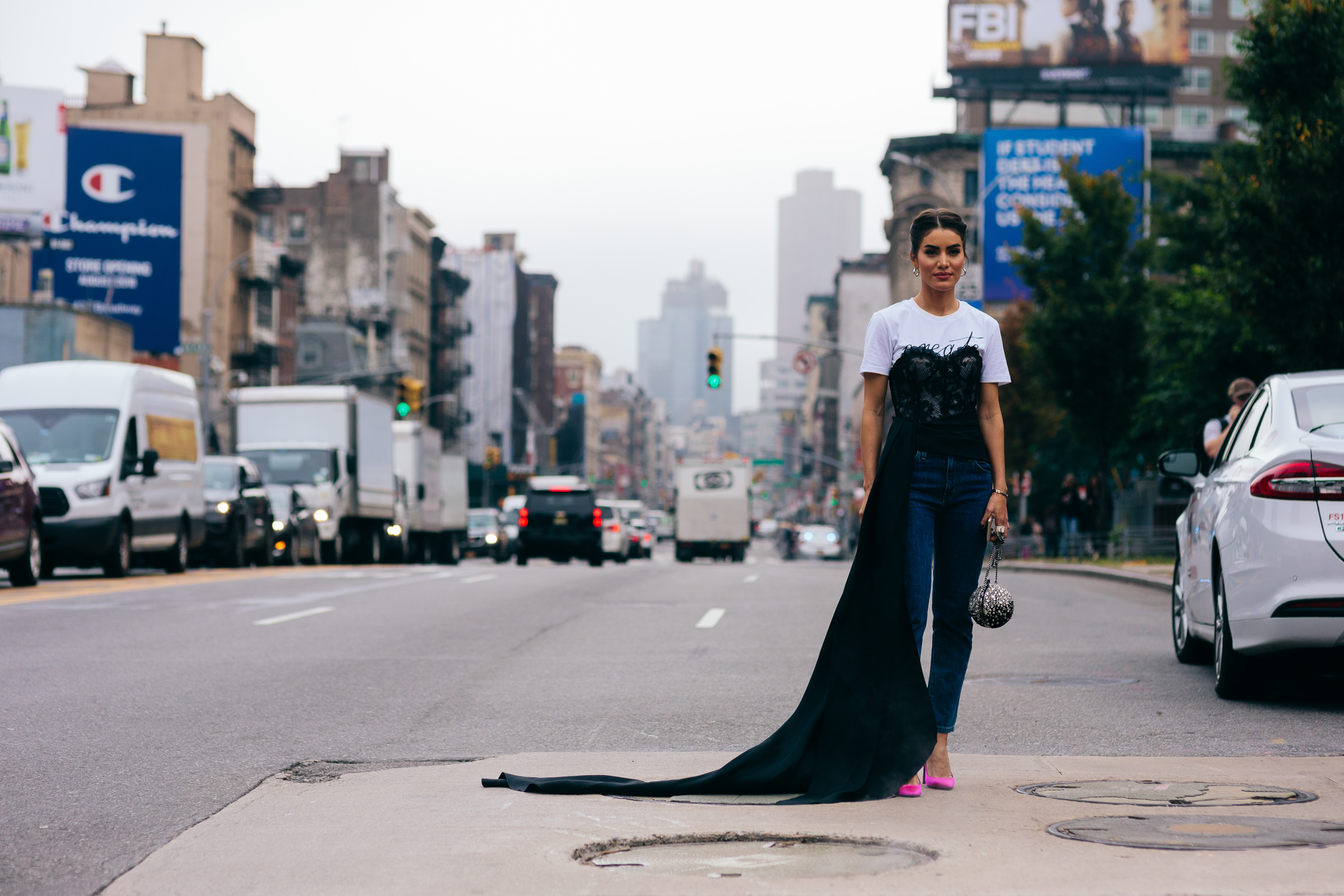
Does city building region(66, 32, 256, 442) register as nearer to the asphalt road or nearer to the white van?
the white van

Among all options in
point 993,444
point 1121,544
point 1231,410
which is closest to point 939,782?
point 993,444

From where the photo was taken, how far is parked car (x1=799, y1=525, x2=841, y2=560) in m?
70.1

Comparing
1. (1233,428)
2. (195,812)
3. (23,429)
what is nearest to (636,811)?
(195,812)

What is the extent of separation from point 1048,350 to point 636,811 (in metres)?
33.7

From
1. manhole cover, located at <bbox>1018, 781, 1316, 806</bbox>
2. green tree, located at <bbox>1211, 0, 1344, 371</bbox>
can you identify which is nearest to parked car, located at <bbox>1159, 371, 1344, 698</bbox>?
manhole cover, located at <bbox>1018, 781, 1316, 806</bbox>

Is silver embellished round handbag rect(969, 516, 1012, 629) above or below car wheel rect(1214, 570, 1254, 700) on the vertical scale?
above

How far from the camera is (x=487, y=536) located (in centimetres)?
5059

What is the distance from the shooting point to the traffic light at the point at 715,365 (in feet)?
131

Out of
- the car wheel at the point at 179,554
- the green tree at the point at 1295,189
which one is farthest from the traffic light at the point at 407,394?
the green tree at the point at 1295,189

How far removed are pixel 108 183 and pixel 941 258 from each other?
196 feet

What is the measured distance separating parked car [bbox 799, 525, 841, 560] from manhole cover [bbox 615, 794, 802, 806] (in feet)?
212

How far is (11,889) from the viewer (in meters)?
4.53

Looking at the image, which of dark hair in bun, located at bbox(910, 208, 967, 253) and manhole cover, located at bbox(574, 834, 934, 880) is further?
dark hair in bun, located at bbox(910, 208, 967, 253)

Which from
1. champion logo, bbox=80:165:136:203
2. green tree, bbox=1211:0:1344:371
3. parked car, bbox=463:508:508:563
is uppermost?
champion logo, bbox=80:165:136:203
